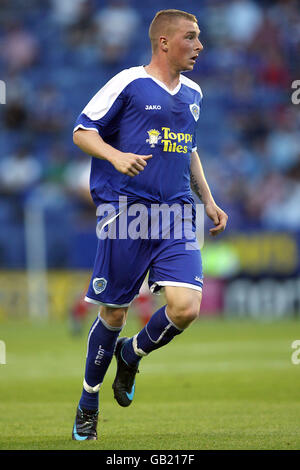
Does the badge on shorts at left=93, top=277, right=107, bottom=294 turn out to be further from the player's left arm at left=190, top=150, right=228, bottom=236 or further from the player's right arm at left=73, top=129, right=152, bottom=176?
the player's left arm at left=190, top=150, right=228, bottom=236

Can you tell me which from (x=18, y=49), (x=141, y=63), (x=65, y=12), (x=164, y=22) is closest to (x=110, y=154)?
(x=164, y=22)

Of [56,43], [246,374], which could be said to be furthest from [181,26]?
[56,43]

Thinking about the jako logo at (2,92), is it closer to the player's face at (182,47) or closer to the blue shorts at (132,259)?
the player's face at (182,47)

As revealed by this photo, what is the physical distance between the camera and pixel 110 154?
531cm

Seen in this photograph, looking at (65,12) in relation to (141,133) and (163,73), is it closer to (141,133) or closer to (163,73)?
(163,73)

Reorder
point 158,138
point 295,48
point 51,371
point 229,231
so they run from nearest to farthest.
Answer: point 158,138 < point 51,371 < point 229,231 < point 295,48

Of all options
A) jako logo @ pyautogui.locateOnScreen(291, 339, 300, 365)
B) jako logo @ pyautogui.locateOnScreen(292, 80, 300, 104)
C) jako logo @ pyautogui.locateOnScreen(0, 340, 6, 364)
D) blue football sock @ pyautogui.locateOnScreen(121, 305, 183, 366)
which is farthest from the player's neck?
jako logo @ pyautogui.locateOnScreen(292, 80, 300, 104)

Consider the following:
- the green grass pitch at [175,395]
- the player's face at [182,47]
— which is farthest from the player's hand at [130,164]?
the green grass pitch at [175,395]

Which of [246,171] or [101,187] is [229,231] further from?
[101,187]

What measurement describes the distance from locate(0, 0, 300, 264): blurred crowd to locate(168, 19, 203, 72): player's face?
12.4m

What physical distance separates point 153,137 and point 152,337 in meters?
1.19

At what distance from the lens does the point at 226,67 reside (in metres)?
22.4

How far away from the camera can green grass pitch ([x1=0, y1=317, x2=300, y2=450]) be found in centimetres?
551

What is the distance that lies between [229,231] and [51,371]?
8.66m
